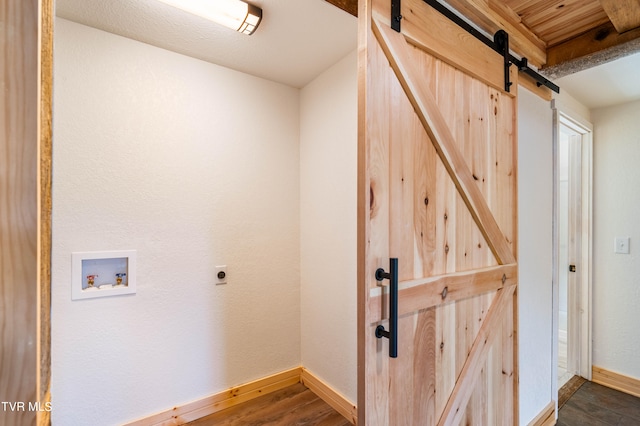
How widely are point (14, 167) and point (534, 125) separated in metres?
2.43

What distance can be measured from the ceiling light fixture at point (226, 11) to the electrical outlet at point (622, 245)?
324cm

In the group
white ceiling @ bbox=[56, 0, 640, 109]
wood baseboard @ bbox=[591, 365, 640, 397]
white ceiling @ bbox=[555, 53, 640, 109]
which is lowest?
wood baseboard @ bbox=[591, 365, 640, 397]

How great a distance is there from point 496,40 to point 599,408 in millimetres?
2721

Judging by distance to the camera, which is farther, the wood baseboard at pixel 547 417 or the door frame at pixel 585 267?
the door frame at pixel 585 267

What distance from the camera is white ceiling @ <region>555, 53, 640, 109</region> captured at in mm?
1880

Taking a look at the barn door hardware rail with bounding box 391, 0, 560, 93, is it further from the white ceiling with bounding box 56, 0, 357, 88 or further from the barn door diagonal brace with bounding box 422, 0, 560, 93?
the white ceiling with bounding box 56, 0, 357, 88

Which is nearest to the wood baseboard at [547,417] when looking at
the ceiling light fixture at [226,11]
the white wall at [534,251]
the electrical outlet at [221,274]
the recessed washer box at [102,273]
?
the white wall at [534,251]

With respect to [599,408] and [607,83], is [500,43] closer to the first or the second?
[607,83]

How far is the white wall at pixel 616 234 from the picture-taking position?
2312mm

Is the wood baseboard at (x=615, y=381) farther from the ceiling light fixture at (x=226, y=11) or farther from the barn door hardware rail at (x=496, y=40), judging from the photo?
the ceiling light fixture at (x=226, y=11)

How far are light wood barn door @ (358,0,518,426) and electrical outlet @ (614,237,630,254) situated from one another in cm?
165

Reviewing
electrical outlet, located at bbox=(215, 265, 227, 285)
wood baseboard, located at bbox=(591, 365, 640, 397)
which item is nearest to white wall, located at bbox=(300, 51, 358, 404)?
electrical outlet, located at bbox=(215, 265, 227, 285)

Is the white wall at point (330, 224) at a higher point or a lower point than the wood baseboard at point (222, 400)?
higher

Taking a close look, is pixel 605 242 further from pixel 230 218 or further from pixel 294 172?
pixel 230 218
